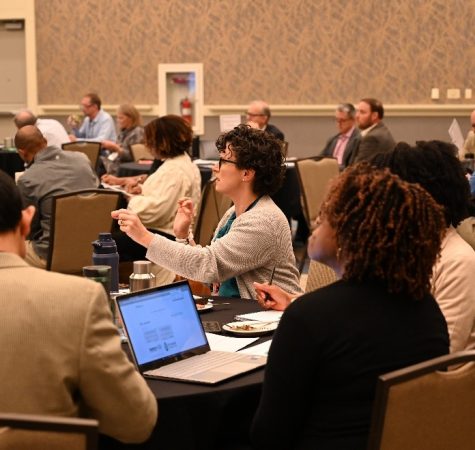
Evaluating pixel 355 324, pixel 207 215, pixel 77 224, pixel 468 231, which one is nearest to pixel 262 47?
pixel 207 215

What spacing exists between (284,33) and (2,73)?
411 cm

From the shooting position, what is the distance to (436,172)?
113 inches

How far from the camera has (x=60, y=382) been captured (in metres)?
Answer: 1.86

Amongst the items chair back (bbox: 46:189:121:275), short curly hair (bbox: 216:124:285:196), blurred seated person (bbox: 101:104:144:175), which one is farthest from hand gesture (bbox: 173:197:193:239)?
blurred seated person (bbox: 101:104:144:175)

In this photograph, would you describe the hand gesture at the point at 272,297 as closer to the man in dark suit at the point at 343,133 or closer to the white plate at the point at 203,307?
the white plate at the point at 203,307

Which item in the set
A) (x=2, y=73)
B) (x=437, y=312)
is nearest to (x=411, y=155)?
(x=437, y=312)

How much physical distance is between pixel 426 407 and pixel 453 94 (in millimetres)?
9620

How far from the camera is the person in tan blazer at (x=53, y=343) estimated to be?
6.05 ft

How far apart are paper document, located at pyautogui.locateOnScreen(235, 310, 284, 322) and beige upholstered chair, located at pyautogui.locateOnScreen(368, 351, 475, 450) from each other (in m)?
1.07

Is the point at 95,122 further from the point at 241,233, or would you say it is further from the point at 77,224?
the point at 241,233

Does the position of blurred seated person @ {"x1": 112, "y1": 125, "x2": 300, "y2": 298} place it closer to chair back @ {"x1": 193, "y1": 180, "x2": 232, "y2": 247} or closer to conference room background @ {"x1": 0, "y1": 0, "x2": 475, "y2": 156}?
chair back @ {"x1": 193, "y1": 180, "x2": 232, "y2": 247}

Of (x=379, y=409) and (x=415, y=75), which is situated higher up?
(x=415, y=75)

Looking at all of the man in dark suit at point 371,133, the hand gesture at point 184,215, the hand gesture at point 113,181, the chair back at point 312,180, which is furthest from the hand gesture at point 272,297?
the man in dark suit at point 371,133

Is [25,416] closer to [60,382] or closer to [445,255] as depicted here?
[60,382]
